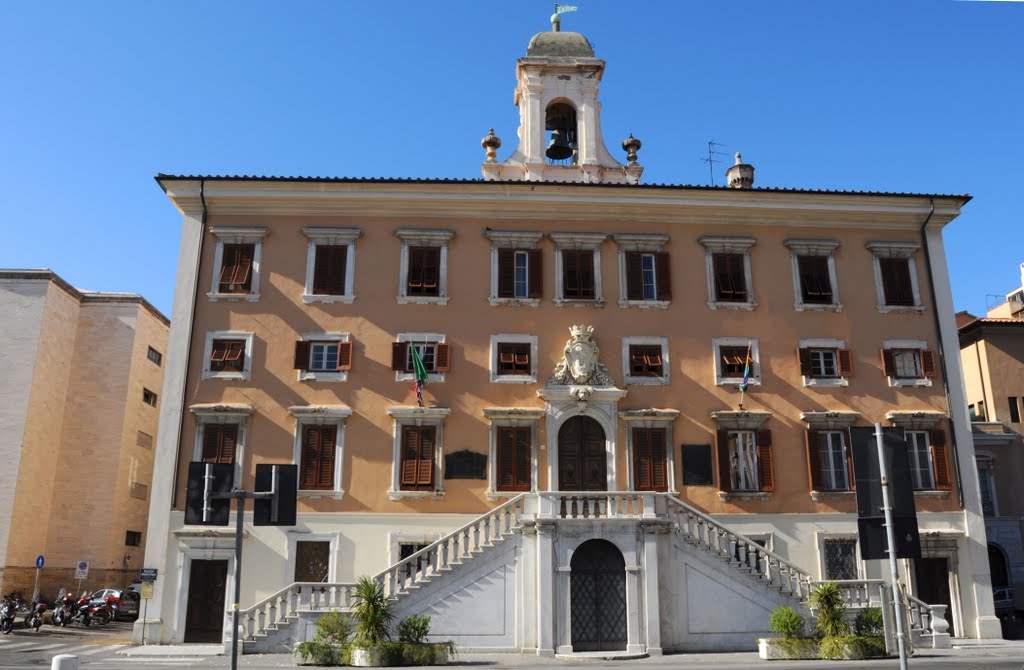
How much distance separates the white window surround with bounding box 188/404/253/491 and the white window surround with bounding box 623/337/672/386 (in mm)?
11458

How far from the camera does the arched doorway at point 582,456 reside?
81.6ft

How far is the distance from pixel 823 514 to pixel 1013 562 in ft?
44.0

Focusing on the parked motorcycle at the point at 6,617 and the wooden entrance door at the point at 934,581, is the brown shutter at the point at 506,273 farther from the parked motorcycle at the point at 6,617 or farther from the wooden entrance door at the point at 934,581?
the parked motorcycle at the point at 6,617

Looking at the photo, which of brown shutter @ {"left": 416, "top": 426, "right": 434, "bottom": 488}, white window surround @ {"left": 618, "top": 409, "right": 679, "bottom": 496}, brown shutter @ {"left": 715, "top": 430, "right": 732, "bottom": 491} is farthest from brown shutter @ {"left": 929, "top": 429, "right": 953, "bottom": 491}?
brown shutter @ {"left": 416, "top": 426, "right": 434, "bottom": 488}

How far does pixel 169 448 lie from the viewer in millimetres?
24469

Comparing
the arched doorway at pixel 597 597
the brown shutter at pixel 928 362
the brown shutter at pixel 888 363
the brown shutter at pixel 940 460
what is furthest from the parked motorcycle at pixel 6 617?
the brown shutter at pixel 928 362

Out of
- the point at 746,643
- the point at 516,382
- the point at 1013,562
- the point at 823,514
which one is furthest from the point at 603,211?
the point at 1013,562

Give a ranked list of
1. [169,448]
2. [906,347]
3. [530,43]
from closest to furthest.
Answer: [169,448] < [906,347] < [530,43]

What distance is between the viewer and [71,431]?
3841 cm

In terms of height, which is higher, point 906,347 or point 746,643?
point 906,347

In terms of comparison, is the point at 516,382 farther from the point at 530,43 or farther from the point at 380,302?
the point at 530,43

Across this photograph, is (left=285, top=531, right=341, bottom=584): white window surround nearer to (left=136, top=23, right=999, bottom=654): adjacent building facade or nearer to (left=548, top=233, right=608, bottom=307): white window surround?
(left=136, top=23, right=999, bottom=654): adjacent building facade

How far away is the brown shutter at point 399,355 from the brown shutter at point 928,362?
53.8ft

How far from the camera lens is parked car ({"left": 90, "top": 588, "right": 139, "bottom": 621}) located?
32719mm
